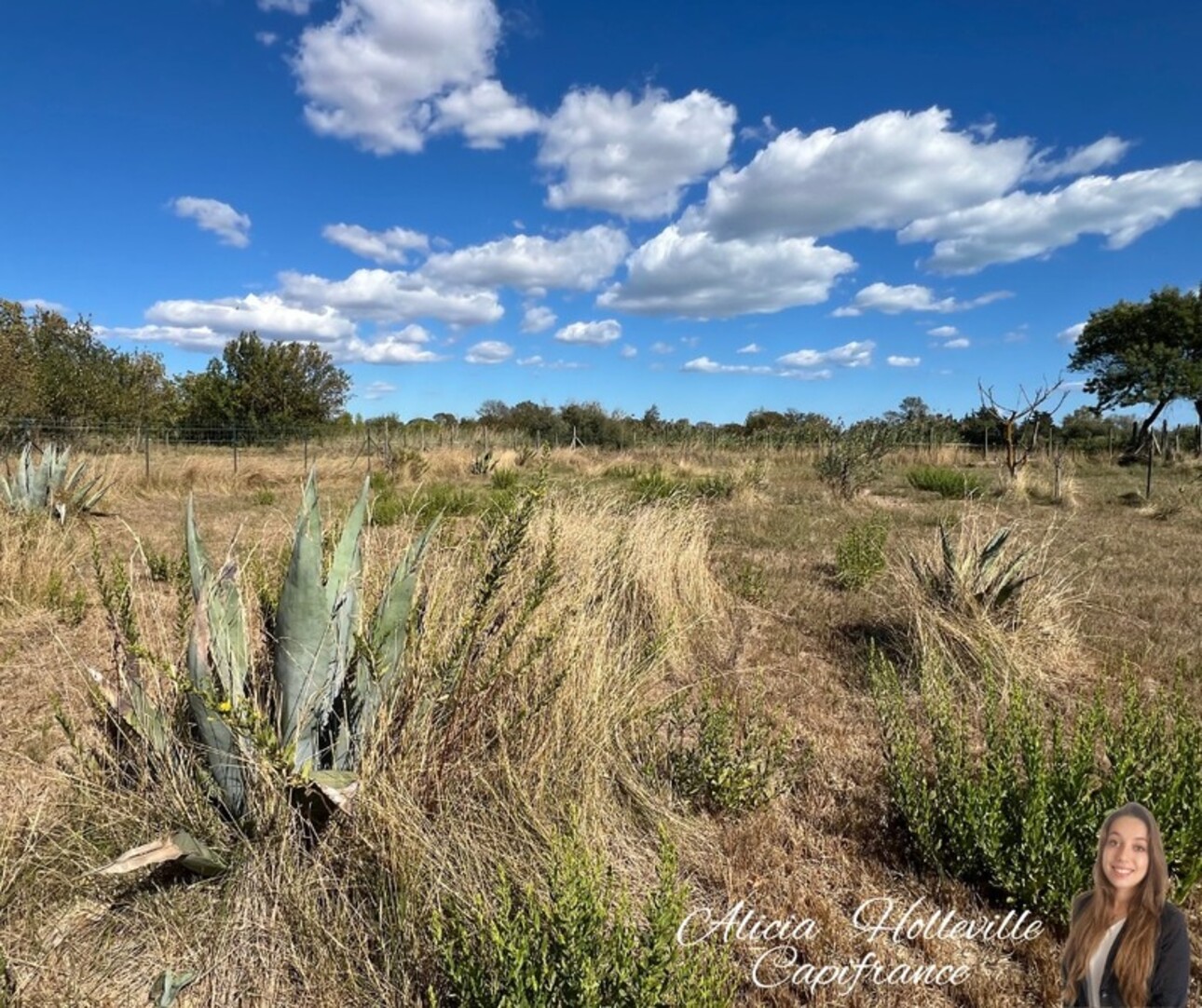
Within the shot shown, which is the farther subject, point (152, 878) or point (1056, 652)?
point (1056, 652)

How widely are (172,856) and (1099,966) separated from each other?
200 cm

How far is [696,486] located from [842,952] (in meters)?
9.99

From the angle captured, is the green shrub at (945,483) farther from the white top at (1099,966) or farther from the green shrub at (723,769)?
the white top at (1099,966)

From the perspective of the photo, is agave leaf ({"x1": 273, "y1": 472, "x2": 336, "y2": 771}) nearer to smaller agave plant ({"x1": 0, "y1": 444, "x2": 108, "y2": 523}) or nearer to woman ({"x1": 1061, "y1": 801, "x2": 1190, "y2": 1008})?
woman ({"x1": 1061, "y1": 801, "x2": 1190, "y2": 1008})

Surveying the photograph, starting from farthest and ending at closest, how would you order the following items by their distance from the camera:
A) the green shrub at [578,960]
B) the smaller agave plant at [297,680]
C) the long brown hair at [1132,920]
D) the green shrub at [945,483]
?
the green shrub at [945,483] → the smaller agave plant at [297,680] → the green shrub at [578,960] → the long brown hair at [1132,920]

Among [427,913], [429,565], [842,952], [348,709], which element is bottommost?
[842,952]

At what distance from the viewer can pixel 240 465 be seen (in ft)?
50.3

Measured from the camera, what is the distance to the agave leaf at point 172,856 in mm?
1751

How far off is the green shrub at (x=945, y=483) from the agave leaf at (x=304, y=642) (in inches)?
502

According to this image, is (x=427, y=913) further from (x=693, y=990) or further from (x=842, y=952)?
(x=842, y=952)

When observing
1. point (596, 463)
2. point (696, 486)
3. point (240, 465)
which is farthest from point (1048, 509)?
point (240, 465)

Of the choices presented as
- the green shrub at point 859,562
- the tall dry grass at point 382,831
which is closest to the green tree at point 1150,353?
the green shrub at point 859,562

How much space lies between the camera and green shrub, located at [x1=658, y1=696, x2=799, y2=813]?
8.35ft

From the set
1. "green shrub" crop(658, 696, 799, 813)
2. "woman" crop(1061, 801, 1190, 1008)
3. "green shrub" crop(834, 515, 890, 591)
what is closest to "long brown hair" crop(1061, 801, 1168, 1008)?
"woman" crop(1061, 801, 1190, 1008)
